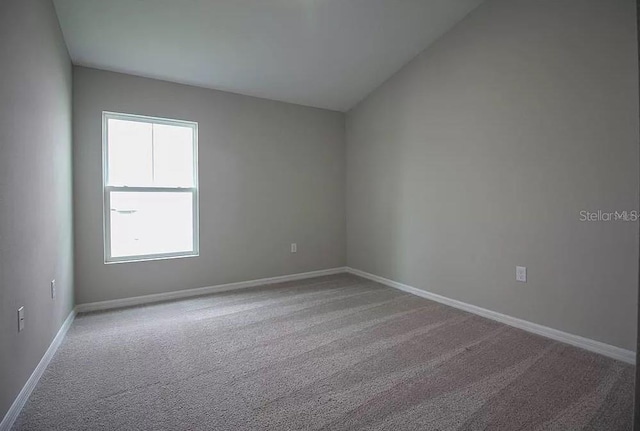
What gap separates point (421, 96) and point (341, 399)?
3.05 metres

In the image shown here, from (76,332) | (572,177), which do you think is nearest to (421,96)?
(572,177)

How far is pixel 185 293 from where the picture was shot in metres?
3.57

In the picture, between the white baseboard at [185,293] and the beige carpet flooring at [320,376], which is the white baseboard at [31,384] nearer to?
the beige carpet flooring at [320,376]

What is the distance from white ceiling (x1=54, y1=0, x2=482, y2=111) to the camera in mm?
2570

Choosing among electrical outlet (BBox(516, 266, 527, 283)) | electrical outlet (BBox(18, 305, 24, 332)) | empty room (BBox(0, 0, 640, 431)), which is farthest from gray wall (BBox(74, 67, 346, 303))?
electrical outlet (BBox(516, 266, 527, 283))

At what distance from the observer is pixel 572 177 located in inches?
92.3

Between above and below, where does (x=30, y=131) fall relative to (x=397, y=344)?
above

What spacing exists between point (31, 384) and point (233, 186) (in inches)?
98.0

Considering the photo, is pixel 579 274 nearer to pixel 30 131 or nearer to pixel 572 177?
pixel 572 177

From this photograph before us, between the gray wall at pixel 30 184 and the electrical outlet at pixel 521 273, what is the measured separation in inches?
130

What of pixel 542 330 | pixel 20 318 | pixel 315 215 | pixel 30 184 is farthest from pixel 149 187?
pixel 542 330

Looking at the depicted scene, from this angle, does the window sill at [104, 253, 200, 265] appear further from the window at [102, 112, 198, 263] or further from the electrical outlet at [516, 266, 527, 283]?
the electrical outlet at [516, 266, 527, 283]

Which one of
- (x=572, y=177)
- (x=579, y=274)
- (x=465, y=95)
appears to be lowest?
(x=579, y=274)


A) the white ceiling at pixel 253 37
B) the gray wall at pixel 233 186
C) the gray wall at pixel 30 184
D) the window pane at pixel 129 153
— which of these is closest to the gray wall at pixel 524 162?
the white ceiling at pixel 253 37
